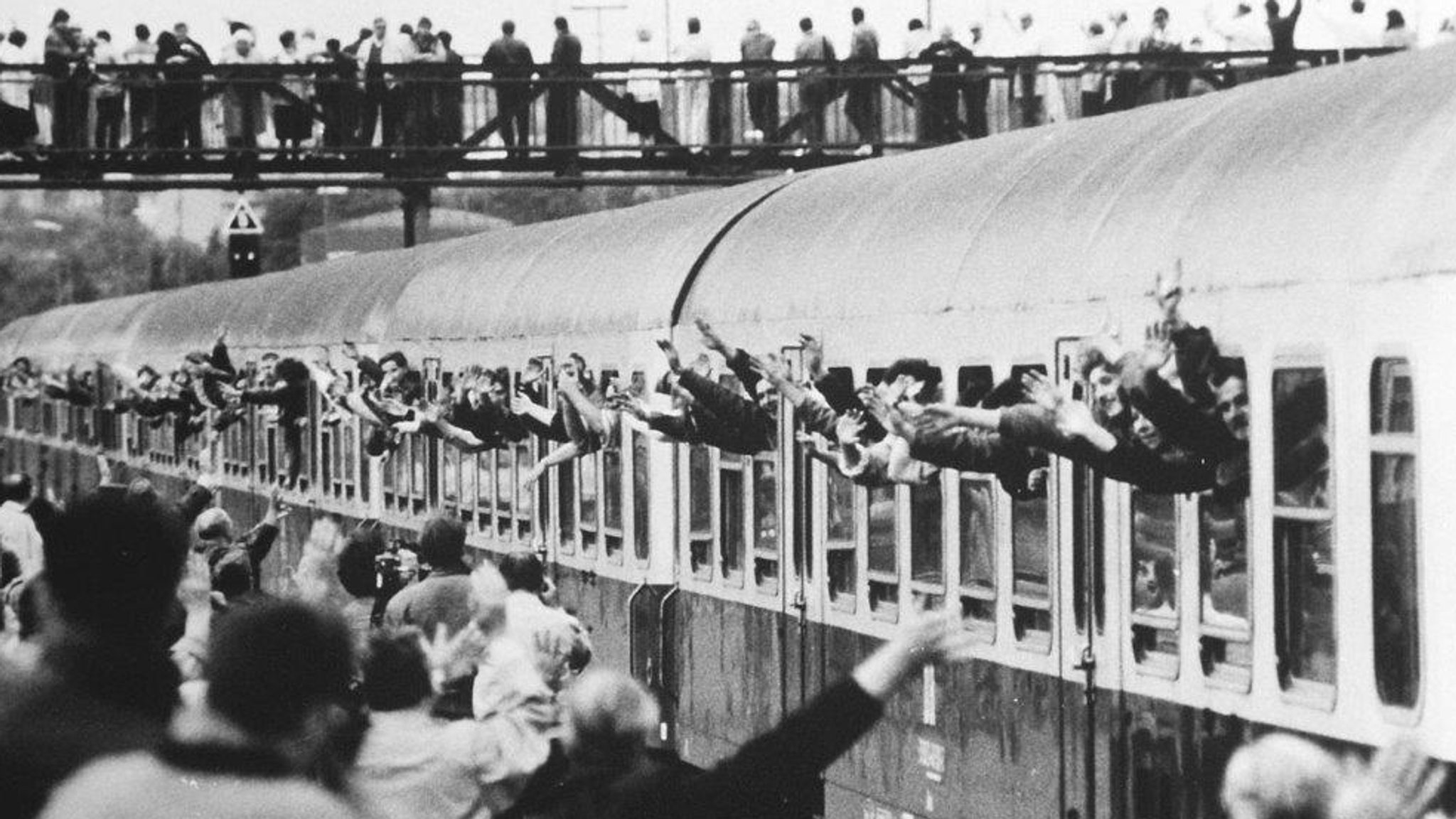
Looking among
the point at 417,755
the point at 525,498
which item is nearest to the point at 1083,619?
the point at 417,755

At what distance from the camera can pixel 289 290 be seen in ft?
100

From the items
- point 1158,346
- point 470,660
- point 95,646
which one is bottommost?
point 470,660

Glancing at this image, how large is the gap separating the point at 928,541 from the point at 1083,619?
1870 mm

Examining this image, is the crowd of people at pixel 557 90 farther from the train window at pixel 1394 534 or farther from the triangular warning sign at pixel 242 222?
the train window at pixel 1394 534

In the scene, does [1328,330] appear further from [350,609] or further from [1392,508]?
[350,609]

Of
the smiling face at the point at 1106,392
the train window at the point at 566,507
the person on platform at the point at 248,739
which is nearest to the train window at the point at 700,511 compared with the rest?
the train window at the point at 566,507

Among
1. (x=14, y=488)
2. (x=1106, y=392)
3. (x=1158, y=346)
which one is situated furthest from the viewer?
(x=14, y=488)

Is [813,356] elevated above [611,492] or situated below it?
above

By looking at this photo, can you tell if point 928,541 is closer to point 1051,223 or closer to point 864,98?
point 1051,223

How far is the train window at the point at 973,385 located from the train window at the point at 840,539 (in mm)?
1820

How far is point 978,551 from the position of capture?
1184 centimetres

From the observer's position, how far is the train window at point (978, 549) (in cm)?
1164

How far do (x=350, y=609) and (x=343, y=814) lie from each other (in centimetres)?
912

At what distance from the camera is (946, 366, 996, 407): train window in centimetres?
1148
